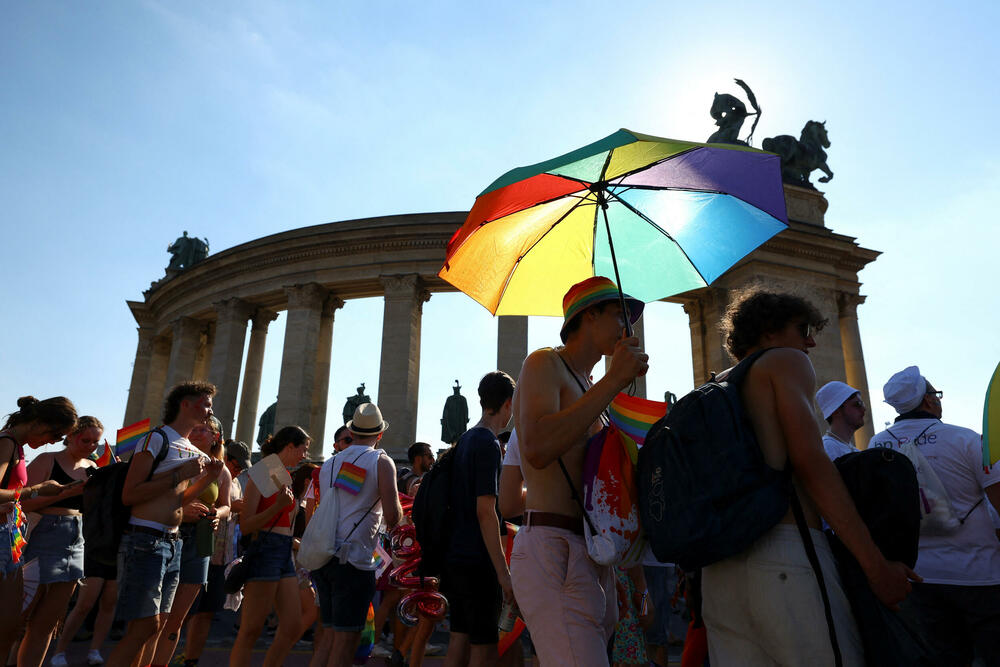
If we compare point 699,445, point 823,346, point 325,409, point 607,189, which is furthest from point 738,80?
point 699,445

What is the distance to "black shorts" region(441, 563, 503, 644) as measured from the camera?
4512 millimetres

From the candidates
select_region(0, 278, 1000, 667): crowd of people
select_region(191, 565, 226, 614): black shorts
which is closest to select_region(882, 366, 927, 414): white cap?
select_region(0, 278, 1000, 667): crowd of people

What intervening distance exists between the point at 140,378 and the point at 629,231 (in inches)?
1570

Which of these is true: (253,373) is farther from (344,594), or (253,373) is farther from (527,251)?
(527,251)

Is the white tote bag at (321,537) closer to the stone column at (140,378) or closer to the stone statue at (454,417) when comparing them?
the stone statue at (454,417)

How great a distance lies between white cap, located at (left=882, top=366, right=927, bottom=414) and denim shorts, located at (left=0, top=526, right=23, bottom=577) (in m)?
6.79

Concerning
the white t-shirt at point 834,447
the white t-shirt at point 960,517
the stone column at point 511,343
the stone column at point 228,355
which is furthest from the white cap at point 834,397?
the stone column at point 228,355

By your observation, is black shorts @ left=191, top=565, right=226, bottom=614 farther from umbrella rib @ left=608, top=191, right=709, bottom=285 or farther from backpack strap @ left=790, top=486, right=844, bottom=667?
backpack strap @ left=790, top=486, right=844, bottom=667

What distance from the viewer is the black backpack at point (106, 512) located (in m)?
5.16

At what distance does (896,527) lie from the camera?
256 cm

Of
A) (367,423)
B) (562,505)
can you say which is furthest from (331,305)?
(562,505)

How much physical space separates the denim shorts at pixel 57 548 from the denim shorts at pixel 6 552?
0.82 meters

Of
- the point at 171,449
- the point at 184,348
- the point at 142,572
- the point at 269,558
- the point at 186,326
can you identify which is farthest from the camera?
the point at 186,326

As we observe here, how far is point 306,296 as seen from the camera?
30.5 m
